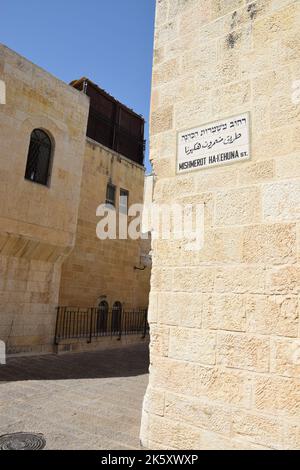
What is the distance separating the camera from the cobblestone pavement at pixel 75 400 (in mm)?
3527

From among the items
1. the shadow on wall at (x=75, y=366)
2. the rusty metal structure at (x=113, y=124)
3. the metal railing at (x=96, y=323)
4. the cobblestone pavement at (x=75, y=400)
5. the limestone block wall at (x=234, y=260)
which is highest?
the rusty metal structure at (x=113, y=124)

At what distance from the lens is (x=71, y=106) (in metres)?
9.91

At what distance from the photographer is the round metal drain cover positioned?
10.5 ft

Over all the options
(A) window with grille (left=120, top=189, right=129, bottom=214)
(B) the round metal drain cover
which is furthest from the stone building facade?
(B) the round metal drain cover

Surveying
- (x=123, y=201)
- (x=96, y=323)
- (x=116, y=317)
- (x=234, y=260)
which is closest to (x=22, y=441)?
(x=234, y=260)

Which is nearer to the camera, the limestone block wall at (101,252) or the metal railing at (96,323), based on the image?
the metal railing at (96,323)

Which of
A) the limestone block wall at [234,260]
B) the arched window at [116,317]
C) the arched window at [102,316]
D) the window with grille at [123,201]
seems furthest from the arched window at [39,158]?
the limestone block wall at [234,260]

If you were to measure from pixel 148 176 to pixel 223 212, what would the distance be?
1072 mm

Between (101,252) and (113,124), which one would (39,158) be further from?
(113,124)

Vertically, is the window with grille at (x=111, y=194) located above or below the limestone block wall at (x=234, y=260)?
above

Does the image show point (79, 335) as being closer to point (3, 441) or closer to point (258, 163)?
point (3, 441)

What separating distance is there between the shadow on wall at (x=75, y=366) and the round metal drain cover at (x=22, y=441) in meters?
2.59

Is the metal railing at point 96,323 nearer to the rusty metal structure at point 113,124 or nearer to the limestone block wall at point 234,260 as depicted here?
the rusty metal structure at point 113,124

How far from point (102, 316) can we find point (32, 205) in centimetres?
495
